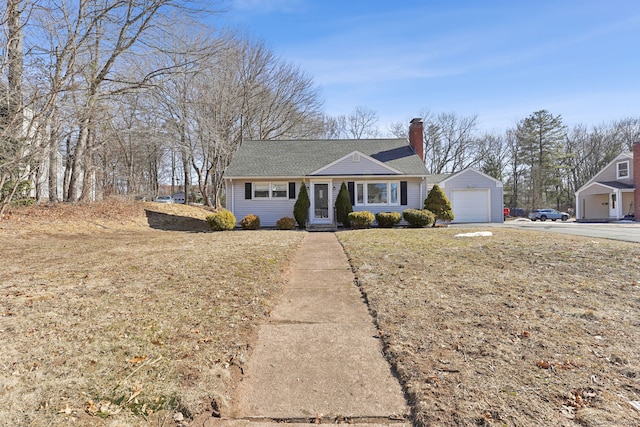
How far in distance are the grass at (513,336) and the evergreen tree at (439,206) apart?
9778 millimetres

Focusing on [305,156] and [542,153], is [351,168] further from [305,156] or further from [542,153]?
[542,153]

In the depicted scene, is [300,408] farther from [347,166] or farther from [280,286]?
[347,166]

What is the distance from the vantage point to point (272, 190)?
57.9 ft

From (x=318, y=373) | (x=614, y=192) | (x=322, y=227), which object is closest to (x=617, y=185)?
(x=614, y=192)

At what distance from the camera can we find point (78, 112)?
11398 millimetres

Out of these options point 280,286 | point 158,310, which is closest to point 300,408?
point 158,310

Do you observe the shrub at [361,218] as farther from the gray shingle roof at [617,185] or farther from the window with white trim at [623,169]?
the window with white trim at [623,169]

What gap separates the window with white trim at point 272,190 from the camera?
57.8 feet

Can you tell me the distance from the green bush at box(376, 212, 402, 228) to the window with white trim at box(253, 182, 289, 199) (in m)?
4.80

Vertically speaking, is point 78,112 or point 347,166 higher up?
point 78,112

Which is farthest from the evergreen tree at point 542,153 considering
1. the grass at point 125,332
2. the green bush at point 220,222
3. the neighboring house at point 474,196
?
the grass at point 125,332

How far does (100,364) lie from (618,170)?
3531 cm

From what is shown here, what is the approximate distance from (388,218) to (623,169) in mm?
23071

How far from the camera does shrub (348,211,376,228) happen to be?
1585 centimetres
